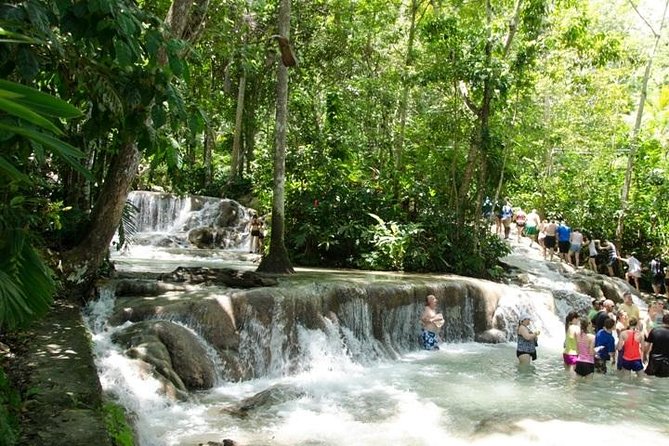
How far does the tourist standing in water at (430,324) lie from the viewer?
38.4 ft

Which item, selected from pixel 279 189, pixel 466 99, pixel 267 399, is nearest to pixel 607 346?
pixel 267 399

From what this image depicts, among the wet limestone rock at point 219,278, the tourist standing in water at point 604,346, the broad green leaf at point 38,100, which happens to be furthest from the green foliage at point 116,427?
the tourist standing in water at point 604,346

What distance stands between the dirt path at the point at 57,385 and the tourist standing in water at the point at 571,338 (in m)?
7.16

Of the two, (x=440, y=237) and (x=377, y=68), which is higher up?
(x=377, y=68)

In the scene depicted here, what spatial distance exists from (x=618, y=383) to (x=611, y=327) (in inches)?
36.9

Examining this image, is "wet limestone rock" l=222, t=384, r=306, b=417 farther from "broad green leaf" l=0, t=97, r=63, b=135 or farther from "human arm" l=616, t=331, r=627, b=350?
"broad green leaf" l=0, t=97, r=63, b=135

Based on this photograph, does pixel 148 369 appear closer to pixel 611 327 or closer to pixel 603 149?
pixel 611 327

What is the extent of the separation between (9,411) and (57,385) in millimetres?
1062

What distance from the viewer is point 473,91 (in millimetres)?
16797

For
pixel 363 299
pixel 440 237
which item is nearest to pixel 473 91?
pixel 440 237

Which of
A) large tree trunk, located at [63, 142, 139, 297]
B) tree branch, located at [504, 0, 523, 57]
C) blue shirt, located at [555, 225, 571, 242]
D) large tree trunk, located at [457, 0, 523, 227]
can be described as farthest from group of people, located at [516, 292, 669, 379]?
blue shirt, located at [555, 225, 571, 242]

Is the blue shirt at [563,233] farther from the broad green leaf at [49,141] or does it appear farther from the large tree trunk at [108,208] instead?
the broad green leaf at [49,141]

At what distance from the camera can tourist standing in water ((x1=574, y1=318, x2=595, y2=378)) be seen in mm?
9875

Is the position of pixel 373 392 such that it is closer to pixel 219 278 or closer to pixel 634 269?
pixel 219 278
